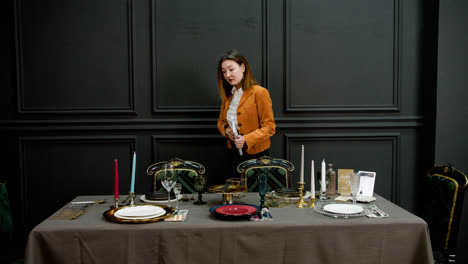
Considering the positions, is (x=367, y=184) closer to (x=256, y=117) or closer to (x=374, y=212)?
(x=374, y=212)

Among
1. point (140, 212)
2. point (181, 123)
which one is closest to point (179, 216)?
point (140, 212)

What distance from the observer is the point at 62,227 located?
55.6 inches

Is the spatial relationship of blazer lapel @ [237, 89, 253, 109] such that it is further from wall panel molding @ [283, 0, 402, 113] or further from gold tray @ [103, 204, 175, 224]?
gold tray @ [103, 204, 175, 224]

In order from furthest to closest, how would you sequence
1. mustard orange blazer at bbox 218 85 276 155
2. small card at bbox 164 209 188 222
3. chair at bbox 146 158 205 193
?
mustard orange blazer at bbox 218 85 276 155 → chair at bbox 146 158 205 193 → small card at bbox 164 209 188 222

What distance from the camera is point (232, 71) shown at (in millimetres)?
2492

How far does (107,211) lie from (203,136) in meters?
1.53

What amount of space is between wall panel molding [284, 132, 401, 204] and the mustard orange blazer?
59 centimetres

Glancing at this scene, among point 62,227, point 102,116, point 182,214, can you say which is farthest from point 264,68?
point 62,227

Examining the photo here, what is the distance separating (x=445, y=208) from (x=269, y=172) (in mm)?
1028

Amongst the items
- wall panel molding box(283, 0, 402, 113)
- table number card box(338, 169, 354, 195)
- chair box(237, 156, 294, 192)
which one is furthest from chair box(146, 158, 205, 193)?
wall panel molding box(283, 0, 402, 113)

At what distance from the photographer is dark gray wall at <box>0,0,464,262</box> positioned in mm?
2980

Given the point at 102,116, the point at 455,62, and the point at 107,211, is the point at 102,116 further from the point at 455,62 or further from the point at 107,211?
the point at 455,62

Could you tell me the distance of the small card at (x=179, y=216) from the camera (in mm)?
1497

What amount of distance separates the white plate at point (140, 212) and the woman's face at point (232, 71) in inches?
46.9
